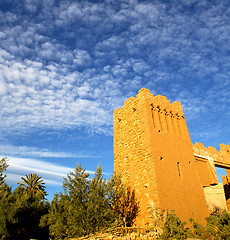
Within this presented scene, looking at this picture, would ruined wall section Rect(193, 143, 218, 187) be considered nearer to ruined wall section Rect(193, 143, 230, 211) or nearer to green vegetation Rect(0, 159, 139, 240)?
ruined wall section Rect(193, 143, 230, 211)

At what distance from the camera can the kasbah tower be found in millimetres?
11453

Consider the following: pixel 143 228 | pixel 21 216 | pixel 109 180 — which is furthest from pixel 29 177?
pixel 143 228

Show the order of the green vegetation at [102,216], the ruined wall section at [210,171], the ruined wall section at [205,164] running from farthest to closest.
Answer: the ruined wall section at [205,164]
the ruined wall section at [210,171]
the green vegetation at [102,216]

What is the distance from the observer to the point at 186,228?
35.6ft

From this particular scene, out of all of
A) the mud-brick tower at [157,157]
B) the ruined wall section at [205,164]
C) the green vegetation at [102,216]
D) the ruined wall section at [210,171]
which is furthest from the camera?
the ruined wall section at [205,164]

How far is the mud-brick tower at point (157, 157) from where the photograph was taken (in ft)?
37.4

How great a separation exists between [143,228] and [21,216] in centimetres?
1195

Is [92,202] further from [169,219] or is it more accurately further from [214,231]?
[214,231]

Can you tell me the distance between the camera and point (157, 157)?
39.7 feet

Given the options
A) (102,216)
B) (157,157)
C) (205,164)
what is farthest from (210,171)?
(102,216)

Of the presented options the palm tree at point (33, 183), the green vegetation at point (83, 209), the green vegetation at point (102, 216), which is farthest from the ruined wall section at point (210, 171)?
the palm tree at point (33, 183)

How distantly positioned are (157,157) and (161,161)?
41 cm

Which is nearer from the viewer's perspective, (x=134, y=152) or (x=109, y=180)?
(x=109, y=180)

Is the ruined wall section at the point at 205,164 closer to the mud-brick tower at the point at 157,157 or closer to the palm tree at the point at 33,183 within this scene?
the mud-brick tower at the point at 157,157
